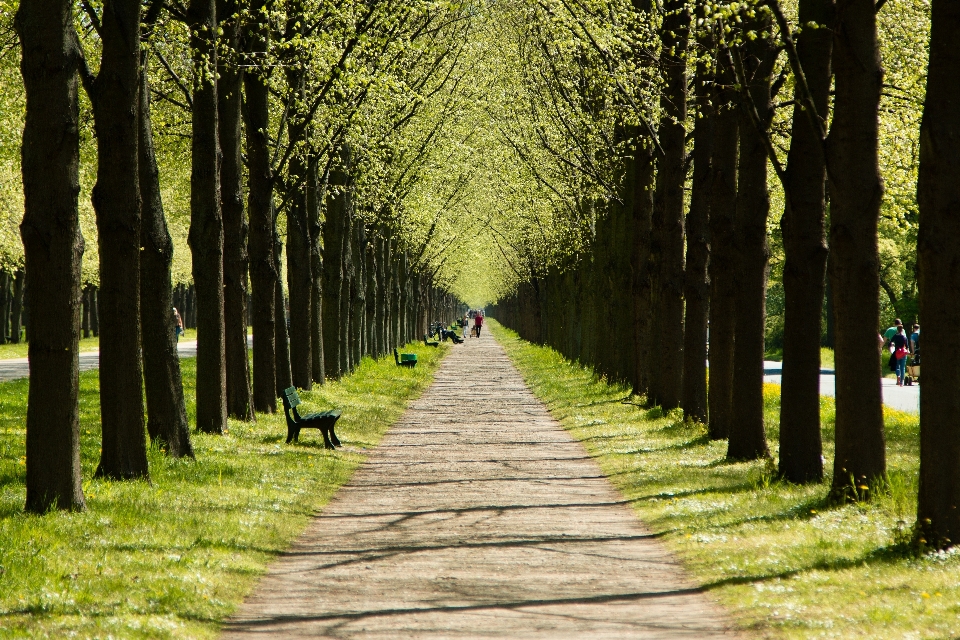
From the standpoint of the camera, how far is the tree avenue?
10.0m

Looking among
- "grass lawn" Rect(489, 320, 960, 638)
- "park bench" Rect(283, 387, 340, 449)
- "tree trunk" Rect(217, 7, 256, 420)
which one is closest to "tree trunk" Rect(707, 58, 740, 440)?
"grass lawn" Rect(489, 320, 960, 638)

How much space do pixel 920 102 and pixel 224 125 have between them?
35.6 ft

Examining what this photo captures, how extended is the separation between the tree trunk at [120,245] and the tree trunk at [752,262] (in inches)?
281

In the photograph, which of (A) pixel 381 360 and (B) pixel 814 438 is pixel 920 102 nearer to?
(B) pixel 814 438

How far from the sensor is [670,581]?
28.5ft

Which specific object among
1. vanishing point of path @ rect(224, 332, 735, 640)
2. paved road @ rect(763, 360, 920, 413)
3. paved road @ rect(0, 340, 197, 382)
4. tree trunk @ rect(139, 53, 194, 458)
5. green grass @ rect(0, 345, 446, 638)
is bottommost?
paved road @ rect(763, 360, 920, 413)

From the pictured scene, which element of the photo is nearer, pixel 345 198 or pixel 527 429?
pixel 527 429

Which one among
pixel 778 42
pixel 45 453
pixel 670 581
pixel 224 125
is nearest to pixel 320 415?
pixel 224 125

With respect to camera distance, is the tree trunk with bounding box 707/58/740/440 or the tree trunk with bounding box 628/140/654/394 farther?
the tree trunk with bounding box 628/140/654/394

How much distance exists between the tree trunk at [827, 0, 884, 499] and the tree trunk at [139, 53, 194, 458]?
7.55m

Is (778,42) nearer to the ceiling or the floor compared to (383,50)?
nearer to the floor

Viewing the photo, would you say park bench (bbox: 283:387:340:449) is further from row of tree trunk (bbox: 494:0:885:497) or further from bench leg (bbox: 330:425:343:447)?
row of tree trunk (bbox: 494:0:885:497)

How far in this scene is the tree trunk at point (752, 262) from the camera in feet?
47.0

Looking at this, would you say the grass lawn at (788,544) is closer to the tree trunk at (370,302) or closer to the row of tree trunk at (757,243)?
the row of tree trunk at (757,243)
